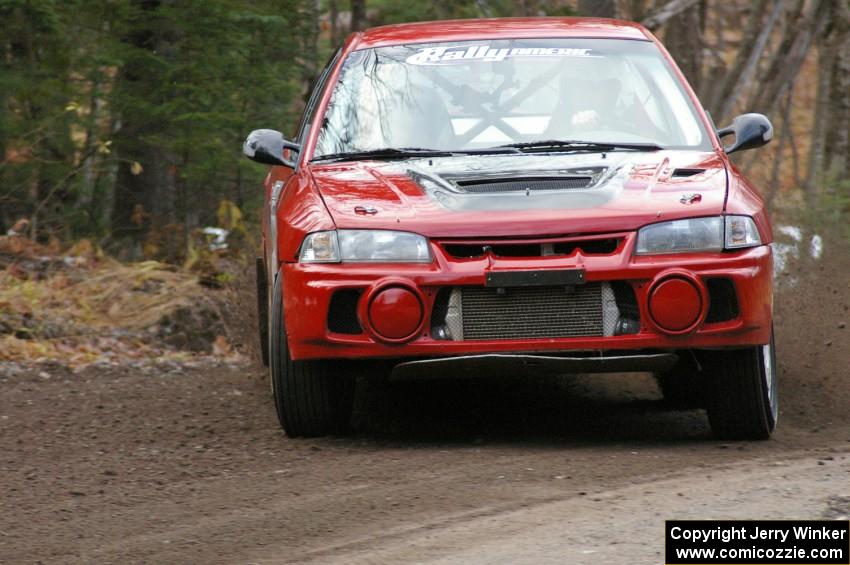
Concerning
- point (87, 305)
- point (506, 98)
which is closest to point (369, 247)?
point (506, 98)

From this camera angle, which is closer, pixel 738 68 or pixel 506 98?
pixel 506 98

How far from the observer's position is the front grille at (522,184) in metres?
5.64

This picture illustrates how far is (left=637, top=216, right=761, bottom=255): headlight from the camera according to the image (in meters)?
5.40

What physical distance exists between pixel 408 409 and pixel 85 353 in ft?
11.0

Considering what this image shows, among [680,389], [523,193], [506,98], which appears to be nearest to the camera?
[523,193]

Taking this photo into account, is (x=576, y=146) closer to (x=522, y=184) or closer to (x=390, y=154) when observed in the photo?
(x=522, y=184)

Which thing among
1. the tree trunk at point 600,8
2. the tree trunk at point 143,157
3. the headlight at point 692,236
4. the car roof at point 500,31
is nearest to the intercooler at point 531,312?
the headlight at point 692,236

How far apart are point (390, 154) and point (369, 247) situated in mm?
952

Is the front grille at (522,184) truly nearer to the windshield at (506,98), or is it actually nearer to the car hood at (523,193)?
the car hood at (523,193)

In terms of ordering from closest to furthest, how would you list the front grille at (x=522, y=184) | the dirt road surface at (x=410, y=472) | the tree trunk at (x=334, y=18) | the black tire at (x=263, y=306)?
the dirt road surface at (x=410, y=472) → the front grille at (x=522, y=184) → the black tire at (x=263, y=306) → the tree trunk at (x=334, y=18)

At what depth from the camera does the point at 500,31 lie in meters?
7.06

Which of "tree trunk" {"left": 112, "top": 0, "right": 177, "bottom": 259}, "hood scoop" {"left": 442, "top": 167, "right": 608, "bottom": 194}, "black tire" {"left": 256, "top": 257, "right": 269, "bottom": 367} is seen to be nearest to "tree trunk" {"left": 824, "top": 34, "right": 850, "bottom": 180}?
"tree trunk" {"left": 112, "top": 0, "right": 177, "bottom": 259}

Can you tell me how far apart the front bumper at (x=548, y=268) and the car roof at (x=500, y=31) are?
76.0 inches

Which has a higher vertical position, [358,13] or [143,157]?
A: [358,13]
